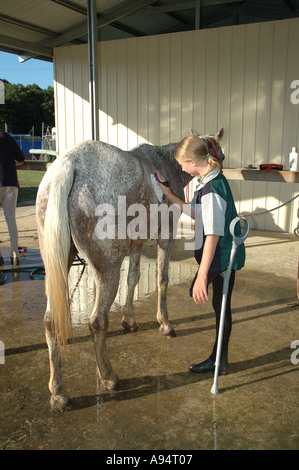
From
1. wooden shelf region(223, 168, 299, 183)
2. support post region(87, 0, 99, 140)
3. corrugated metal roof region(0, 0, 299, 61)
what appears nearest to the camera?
wooden shelf region(223, 168, 299, 183)

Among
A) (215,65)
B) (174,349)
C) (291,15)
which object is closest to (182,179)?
(174,349)

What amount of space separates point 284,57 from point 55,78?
5.22 m

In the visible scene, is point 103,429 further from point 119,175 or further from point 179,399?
point 119,175

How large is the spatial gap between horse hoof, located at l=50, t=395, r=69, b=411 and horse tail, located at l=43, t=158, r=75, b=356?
0.36 metres

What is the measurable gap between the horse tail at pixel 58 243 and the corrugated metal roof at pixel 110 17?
614 cm

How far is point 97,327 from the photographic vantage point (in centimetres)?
241

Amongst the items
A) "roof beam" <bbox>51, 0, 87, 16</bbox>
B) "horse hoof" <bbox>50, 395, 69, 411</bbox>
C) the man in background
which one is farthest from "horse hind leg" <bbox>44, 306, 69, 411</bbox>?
"roof beam" <bbox>51, 0, 87, 16</bbox>

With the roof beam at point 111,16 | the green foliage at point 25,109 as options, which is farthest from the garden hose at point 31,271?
the green foliage at point 25,109

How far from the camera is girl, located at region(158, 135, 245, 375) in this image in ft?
7.33

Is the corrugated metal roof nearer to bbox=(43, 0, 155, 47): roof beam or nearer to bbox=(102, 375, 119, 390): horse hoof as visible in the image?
bbox=(43, 0, 155, 47): roof beam

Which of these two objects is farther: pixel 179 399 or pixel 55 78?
pixel 55 78

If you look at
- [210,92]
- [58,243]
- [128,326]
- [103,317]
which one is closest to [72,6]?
[210,92]

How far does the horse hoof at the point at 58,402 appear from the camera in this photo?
7.52 ft

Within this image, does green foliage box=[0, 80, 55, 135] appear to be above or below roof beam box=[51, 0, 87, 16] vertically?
above
